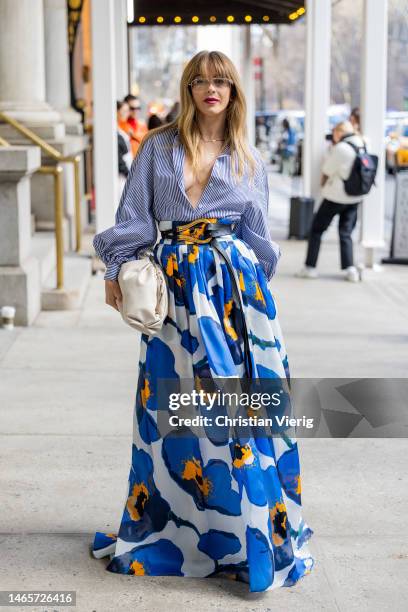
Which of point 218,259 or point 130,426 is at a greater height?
point 218,259

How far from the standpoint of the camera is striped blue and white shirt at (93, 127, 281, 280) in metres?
3.96

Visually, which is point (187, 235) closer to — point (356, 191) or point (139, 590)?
point (139, 590)

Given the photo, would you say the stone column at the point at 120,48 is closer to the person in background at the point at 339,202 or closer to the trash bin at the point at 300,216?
the trash bin at the point at 300,216

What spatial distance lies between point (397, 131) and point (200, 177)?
35312mm

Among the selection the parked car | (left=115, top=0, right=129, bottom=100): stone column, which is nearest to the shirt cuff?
(left=115, top=0, right=129, bottom=100): stone column

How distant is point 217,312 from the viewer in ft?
13.0

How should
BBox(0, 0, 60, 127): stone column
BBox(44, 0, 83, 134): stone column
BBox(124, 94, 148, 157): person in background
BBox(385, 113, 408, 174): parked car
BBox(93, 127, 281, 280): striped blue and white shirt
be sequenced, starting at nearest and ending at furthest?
BBox(93, 127, 281, 280): striped blue and white shirt, BBox(0, 0, 60, 127): stone column, BBox(124, 94, 148, 157): person in background, BBox(44, 0, 83, 134): stone column, BBox(385, 113, 408, 174): parked car

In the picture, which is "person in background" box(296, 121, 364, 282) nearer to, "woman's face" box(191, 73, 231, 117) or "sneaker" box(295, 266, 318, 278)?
"sneaker" box(295, 266, 318, 278)

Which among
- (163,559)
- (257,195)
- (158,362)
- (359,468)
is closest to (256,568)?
(163,559)

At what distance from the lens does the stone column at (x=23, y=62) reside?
1224cm

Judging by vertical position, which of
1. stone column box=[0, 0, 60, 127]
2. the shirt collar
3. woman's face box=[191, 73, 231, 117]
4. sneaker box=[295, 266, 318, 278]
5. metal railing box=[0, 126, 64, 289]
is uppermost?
stone column box=[0, 0, 60, 127]

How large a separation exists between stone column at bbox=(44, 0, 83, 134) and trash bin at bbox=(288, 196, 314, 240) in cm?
371

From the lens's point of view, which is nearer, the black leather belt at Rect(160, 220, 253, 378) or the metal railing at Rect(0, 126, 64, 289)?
the black leather belt at Rect(160, 220, 253, 378)

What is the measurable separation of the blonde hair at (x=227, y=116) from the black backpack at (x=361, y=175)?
744 centimetres
